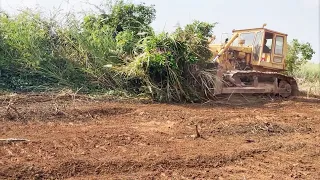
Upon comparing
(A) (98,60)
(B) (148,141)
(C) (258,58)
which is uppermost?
(C) (258,58)

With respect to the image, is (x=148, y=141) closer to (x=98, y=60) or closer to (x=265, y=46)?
(x=98, y=60)

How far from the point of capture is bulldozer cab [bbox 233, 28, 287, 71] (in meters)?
12.3

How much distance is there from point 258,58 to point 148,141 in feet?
25.9

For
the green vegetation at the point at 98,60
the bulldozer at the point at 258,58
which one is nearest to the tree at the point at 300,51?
the bulldozer at the point at 258,58

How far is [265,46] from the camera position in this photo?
12477 millimetres

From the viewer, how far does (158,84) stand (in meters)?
8.98

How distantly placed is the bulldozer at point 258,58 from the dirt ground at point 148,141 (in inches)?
110

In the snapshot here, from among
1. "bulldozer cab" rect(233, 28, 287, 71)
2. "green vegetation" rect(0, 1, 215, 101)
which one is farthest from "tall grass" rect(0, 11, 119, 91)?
"bulldozer cab" rect(233, 28, 287, 71)

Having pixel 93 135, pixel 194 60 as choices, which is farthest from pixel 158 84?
pixel 93 135

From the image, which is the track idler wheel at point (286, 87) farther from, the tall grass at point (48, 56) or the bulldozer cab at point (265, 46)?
the tall grass at point (48, 56)

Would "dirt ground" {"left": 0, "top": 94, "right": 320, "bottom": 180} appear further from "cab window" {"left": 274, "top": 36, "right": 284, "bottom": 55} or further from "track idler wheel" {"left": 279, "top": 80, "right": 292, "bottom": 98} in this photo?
"cab window" {"left": 274, "top": 36, "right": 284, "bottom": 55}

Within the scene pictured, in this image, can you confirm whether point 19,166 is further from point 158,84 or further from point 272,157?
point 158,84

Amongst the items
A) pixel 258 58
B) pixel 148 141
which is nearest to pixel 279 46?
pixel 258 58

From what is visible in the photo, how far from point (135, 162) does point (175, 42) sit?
5055 mm
